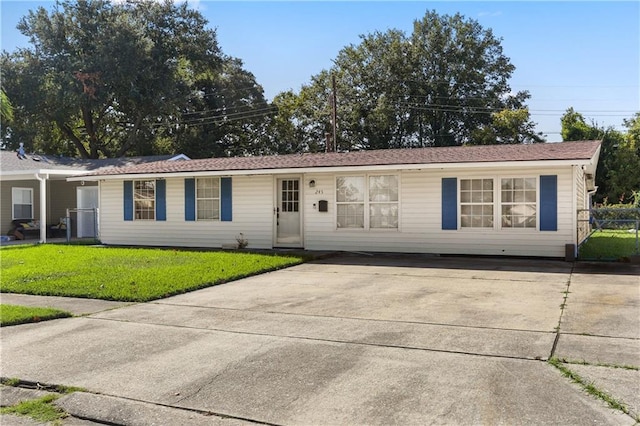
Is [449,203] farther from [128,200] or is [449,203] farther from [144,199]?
[128,200]

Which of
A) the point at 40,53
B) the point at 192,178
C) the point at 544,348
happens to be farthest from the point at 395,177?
the point at 40,53

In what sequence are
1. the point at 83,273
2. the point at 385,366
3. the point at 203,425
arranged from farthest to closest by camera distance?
the point at 83,273 < the point at 385,366 < the point at 203,425

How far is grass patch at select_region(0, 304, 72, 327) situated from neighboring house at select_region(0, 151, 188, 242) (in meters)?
12.4

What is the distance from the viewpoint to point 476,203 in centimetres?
1361

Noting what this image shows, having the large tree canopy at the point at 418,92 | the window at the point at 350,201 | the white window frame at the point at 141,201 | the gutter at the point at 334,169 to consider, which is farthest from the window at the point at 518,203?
the large tree canopy at the point at 418,92

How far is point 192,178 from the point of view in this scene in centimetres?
1673

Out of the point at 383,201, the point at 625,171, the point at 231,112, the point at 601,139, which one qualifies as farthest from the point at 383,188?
the point at 231,112

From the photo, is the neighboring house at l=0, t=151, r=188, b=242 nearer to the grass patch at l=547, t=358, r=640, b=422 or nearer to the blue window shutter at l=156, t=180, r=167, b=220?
the blue window shutter at l=156, t=180, r=167, b=220

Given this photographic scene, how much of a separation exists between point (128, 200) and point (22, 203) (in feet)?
23.6

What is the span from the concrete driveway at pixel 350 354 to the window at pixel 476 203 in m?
4.50

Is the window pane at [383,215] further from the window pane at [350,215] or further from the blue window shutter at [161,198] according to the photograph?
the blue window shutter at [161,198]

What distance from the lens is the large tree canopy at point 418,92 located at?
128 ft

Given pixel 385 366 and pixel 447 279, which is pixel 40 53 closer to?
pixel 447 279

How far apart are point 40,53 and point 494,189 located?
3187cm
